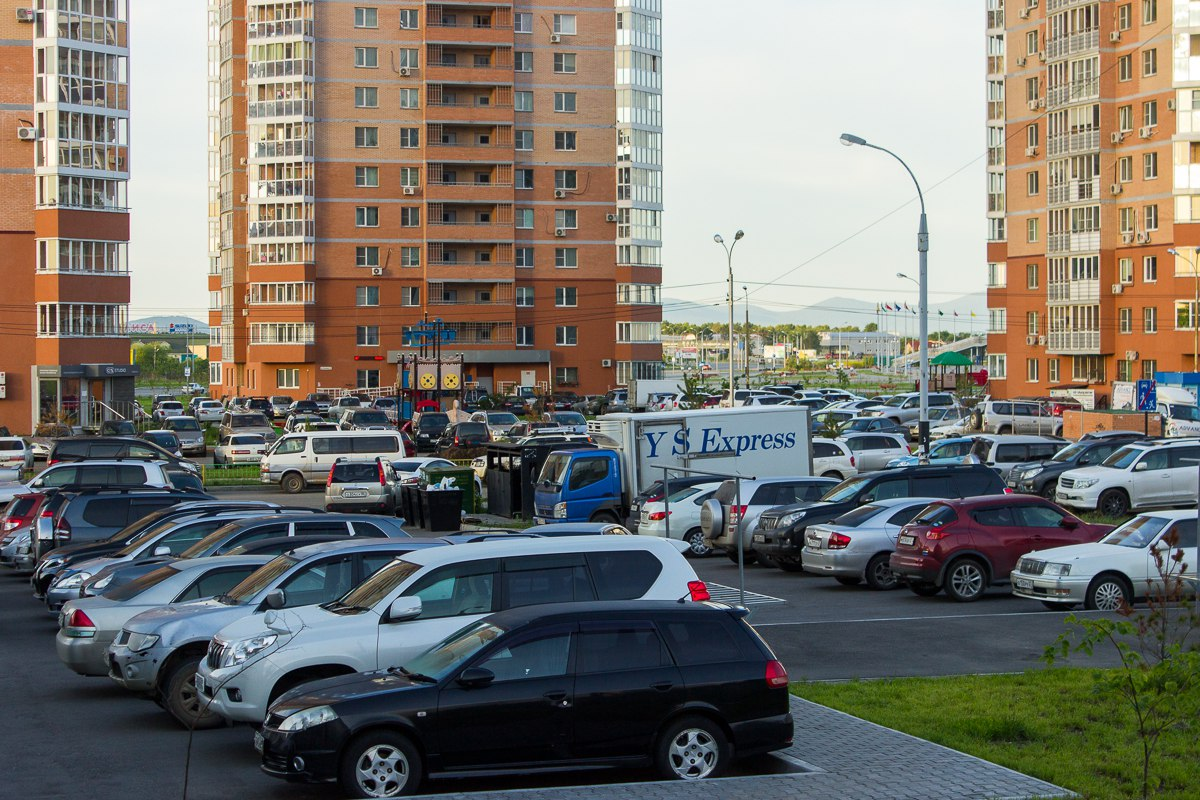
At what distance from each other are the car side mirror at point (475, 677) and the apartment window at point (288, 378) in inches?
3255

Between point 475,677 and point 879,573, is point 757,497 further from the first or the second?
point 475,677

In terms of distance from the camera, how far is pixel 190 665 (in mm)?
13039

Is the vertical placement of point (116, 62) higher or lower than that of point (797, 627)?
higher

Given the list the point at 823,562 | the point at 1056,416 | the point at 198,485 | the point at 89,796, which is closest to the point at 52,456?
the point at 198,485

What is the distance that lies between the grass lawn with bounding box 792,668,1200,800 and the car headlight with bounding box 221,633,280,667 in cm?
524

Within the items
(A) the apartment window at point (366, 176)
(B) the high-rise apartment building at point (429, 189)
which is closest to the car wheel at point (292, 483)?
(B) the high-rise apartment building at point (429, 189)

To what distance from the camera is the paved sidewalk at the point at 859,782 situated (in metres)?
9.30

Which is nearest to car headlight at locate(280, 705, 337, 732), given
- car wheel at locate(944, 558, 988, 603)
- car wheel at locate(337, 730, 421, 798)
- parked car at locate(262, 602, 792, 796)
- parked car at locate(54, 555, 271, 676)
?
parked car at locate(262, 602, 792, 796)

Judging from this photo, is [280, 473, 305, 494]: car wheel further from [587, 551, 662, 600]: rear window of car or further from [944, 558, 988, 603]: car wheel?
[587, 551, 662, 600]: rear window of car

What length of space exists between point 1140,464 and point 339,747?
27426mm

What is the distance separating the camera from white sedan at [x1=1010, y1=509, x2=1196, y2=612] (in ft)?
62.0

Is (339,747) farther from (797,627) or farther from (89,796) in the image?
(797,627)

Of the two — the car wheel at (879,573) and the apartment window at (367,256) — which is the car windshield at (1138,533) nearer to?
the car wheel at (879,573)

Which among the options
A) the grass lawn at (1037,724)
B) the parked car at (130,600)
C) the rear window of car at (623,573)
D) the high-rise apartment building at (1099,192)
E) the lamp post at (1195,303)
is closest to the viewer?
the grass lawn at (1037,724)
